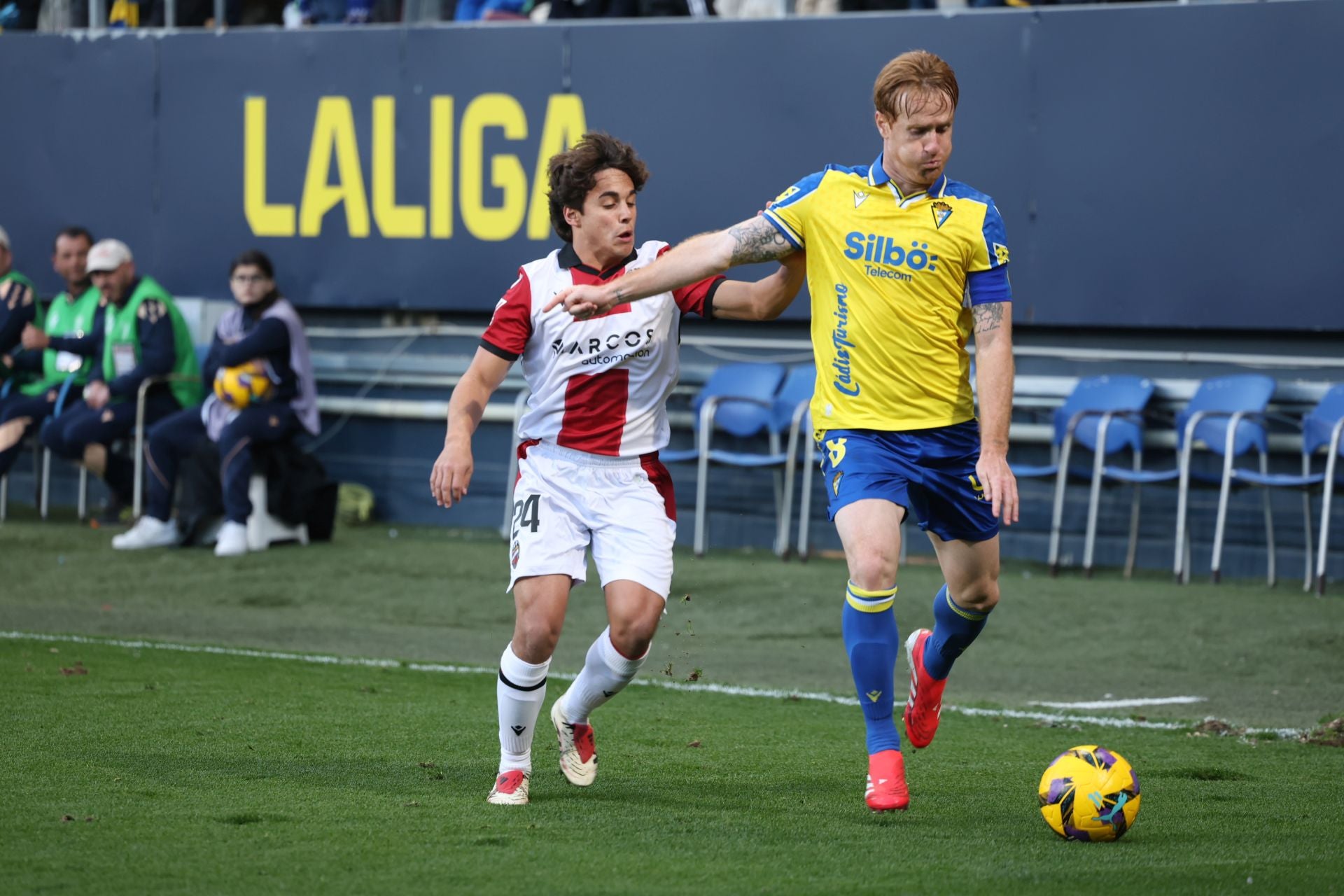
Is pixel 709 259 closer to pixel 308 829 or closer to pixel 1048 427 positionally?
pixel 308 829

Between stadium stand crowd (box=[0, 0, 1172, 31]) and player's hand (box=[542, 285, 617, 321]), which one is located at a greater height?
stadium stand crowd (box=[0, 0, 1172, 31])

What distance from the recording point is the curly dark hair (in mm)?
5785

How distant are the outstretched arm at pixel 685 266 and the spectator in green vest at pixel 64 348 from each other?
29.7 feet

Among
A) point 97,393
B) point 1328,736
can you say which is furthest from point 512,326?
point 97,393

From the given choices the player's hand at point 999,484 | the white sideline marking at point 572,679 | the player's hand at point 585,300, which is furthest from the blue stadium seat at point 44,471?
the player's hand at point 999,484

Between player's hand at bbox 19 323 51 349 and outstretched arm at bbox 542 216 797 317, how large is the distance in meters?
8.77

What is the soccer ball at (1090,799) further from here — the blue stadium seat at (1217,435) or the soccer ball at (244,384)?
the soccer ball at (244,384)

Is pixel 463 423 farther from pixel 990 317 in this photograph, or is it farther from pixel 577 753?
pixel 990 317

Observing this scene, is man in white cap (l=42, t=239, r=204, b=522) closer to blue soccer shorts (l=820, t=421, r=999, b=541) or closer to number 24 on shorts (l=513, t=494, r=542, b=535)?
number 24 on shorts (l=513, t=494, r=542, b=535)

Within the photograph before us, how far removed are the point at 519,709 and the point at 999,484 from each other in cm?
161

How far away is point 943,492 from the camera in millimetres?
5801

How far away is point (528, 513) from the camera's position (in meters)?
5.72

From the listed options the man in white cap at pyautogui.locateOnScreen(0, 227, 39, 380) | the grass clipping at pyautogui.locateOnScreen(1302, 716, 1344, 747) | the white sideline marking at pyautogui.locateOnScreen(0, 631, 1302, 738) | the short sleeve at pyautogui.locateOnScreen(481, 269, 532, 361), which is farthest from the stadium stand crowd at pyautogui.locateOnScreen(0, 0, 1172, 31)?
the short sleeve at pyautogui.locateOnScreen(481, 269, 532, 361)

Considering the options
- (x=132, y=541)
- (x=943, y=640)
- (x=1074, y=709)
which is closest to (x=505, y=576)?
(x=132, y=541)
